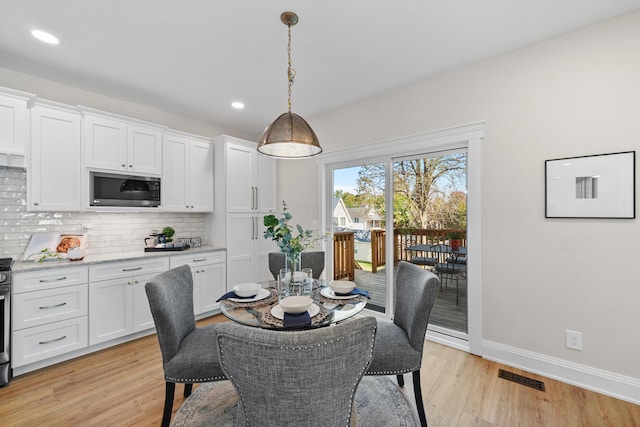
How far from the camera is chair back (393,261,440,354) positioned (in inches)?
67.0

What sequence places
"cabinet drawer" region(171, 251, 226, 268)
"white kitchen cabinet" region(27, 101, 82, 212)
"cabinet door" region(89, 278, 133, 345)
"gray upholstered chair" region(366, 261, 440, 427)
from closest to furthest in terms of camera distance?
1. "gray upholstered chair" region(366, 261, 440, 427)
2. "white kitchen cabinet" region(27, 101, 82, 212)
3. "cabinet door" region(89, 278, 133, 345)
4. "cabinet drawer" region(171, 251, 226, 268)

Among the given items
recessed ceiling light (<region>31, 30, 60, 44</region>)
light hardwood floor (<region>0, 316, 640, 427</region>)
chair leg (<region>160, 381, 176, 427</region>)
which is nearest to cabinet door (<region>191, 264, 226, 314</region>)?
light hardwood floor (<region>0, 316, 640, 427</region>)

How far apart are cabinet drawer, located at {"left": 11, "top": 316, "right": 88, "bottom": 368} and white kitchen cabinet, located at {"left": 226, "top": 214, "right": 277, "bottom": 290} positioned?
5.10 feet

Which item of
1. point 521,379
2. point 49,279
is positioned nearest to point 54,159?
point 49,279

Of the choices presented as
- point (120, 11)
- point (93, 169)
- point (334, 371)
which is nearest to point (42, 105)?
point (93, 169)

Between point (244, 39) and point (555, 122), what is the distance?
2.61 meters

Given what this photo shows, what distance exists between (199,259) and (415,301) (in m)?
2.74

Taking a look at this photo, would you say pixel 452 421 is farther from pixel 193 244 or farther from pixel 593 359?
pixel 193 244

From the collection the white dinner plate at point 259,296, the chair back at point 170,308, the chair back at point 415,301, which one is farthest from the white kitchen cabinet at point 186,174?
the chair back at point 415,301

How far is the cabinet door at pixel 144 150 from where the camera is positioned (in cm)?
312

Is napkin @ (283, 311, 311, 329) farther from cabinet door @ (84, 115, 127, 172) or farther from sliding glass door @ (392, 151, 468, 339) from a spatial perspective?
cabinet door @ (84, 115, 127, 172)

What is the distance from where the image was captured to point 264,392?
95 cm

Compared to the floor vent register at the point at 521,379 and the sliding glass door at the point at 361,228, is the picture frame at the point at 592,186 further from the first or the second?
the sliding glass door at the point at 361,228

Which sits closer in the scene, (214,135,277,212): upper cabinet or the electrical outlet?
the electrical outlet
